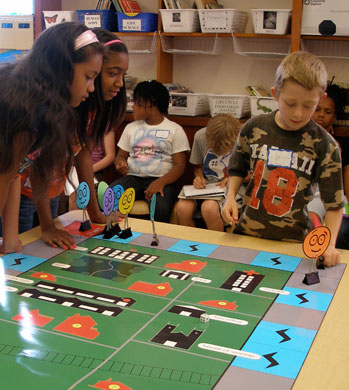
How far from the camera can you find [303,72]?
1771 millimetres

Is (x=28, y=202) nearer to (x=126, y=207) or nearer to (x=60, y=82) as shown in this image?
(x=126, y=207)

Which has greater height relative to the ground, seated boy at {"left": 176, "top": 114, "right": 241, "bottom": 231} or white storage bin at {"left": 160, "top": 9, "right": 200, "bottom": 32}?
white storage bin at {"left": 160, "top": 9, "right": 200, "bottom": 32}

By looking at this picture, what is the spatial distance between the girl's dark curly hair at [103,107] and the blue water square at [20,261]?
1.76ft

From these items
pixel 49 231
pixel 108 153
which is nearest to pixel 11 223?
pixel 49 231

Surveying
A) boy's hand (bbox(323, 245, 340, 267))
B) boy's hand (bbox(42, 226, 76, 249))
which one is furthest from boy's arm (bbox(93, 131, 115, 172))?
boy's hand (bbox(323, 245, 340, 267))

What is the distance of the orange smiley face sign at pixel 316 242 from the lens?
159cm

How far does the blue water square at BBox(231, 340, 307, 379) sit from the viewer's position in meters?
1.13

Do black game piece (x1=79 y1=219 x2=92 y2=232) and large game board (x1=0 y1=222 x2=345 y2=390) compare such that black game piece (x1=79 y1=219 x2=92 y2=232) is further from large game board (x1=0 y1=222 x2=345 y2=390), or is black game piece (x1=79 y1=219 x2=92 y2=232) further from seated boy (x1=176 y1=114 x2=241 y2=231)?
seated boy (x1=176 y1=114 x2=241 y2=231)

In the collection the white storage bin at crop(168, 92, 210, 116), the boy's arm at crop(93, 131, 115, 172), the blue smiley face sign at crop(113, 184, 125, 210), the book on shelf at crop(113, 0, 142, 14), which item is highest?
the book on shelf at crop(113, 0, 142, 14)

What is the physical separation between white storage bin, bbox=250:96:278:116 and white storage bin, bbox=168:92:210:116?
0.40 meters

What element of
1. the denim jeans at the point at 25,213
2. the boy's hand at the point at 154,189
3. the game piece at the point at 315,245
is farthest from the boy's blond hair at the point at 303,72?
the boy's hand at the point at 154,189

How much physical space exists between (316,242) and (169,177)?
2.04 metres

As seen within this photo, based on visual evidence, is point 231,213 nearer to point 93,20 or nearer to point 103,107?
point 103,107

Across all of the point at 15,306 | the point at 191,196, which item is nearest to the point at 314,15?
the point at 191,196
